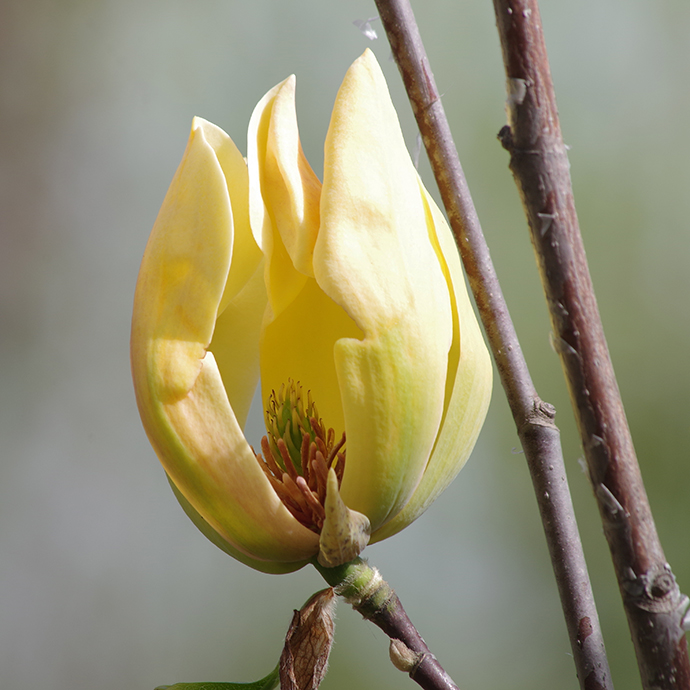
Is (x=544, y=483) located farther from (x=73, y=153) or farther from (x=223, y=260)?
(x=73, y=153)

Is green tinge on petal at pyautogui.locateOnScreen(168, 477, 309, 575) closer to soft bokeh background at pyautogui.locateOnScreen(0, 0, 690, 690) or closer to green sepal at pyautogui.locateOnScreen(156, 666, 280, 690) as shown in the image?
green sepal at pyautogui.locateOnScreen(156, 666, 280, 690)

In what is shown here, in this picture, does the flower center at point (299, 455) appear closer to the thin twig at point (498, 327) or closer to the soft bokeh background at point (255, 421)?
the thin twig at point (498, 327)

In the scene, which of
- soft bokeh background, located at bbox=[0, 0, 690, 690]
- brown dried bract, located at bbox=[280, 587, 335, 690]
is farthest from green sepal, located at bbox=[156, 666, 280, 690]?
soft bokeh background, located at bbox=[0, 0, 690, 690]

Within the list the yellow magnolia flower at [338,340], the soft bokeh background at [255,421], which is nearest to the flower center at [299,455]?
the yellow magnolia flower at [338,340]

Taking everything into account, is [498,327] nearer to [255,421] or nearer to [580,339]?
[580,339]

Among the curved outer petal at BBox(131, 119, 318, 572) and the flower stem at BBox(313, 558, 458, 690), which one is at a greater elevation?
the curved outer petal at BBox(131, 119, 318, 572)

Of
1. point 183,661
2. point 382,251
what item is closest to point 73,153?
point 183,661
